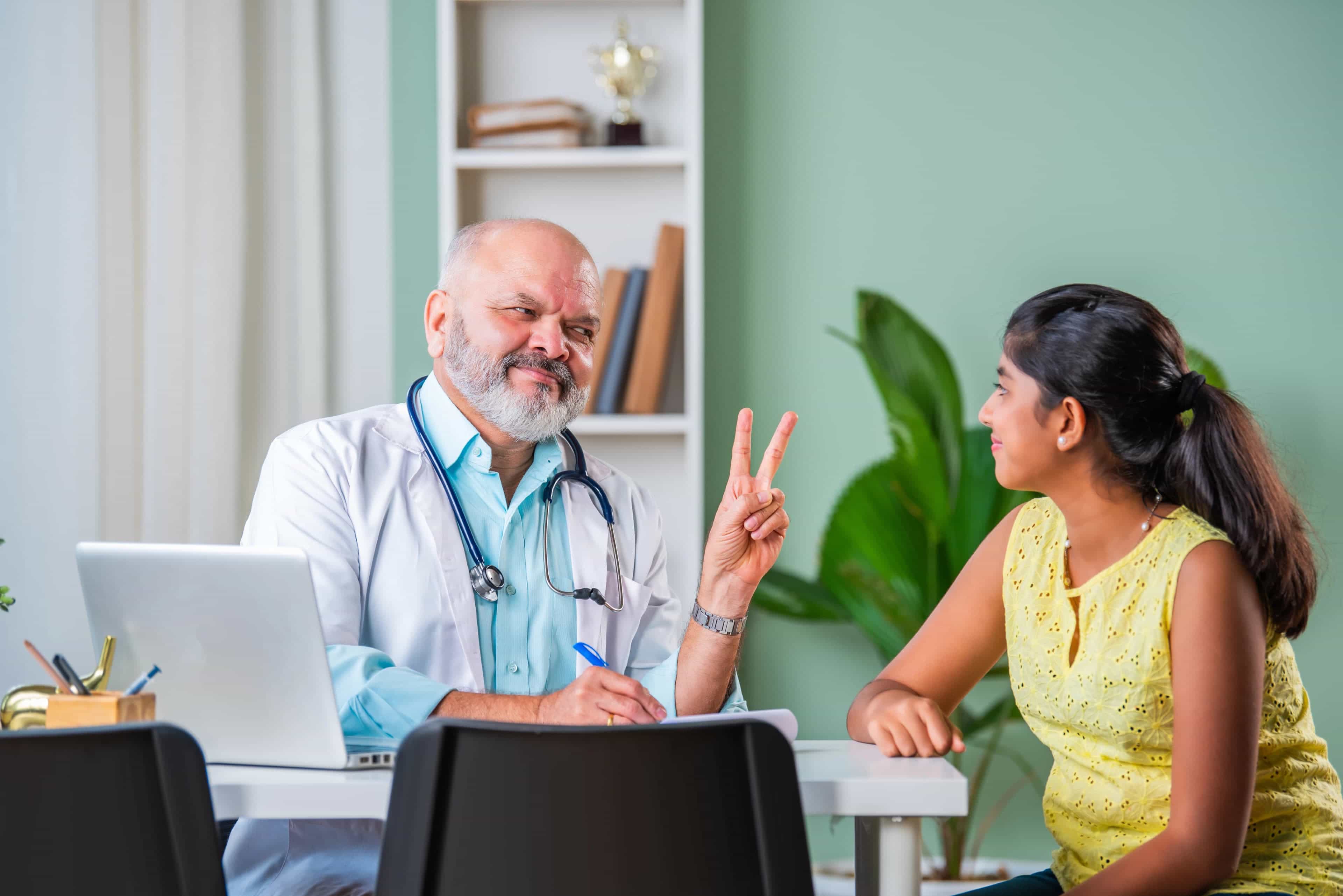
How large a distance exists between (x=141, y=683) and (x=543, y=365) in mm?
850

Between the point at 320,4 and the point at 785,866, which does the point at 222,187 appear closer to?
the point at 320,4

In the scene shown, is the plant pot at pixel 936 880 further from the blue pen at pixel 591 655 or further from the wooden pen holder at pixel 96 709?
the wooden pen holder at pixel 96 709

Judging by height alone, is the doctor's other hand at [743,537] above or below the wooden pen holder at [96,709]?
above

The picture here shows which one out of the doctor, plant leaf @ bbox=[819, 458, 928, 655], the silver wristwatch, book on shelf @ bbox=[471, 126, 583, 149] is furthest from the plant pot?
book on shelf @ bbox=[471, 126, 583, 149]

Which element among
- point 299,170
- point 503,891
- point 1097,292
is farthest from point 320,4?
point 503,891

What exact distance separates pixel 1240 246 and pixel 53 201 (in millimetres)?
2679

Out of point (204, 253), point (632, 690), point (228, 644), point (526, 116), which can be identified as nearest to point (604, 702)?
point (632, 690)

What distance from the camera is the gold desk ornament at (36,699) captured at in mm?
1115

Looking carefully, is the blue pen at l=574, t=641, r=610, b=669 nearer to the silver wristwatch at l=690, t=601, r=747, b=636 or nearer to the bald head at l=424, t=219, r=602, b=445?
the silver wristwatch at l=690, t=601, r=747, b=636

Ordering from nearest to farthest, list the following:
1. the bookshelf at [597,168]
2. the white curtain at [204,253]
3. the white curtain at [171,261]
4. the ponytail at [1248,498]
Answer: the ponytail at [1248,498] → the white curtain at [171,261] → the white curtain at [204,253] → the bookshelf at [597,168]

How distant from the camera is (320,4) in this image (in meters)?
2.89

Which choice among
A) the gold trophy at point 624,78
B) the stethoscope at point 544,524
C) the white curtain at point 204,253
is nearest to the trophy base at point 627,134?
the gold trophy at point 624,78

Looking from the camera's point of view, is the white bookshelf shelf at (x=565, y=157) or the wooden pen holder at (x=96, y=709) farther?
the white bookshelf shelf at (x=565, y=157)

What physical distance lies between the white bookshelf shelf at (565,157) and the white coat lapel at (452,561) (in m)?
1.17
